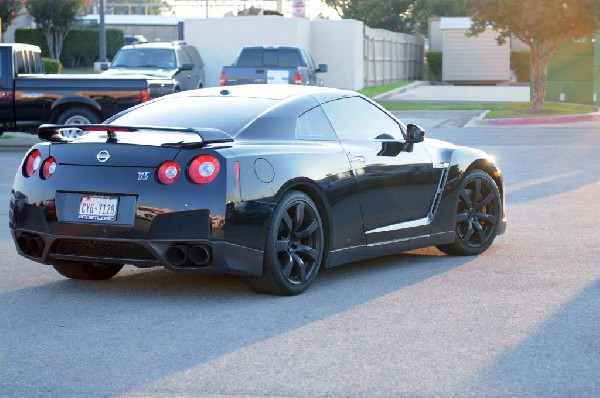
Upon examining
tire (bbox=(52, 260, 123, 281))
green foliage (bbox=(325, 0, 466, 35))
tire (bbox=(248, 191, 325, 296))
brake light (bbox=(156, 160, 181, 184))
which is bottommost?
tire (bbox=(52, 260, 123, 281))

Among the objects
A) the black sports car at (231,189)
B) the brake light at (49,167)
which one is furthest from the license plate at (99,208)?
the brake light at (49,167)

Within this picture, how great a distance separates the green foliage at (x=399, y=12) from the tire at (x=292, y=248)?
77.5 metres

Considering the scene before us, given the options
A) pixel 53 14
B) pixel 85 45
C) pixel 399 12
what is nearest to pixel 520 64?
pixel 399 12

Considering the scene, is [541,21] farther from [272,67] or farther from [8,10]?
[8,10]

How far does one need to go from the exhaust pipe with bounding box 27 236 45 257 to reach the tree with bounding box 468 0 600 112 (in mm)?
25671

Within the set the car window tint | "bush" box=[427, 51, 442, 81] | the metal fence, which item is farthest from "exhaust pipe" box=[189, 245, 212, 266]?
"bush" box=[427, 51, 442, 81]

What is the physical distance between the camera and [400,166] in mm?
9516

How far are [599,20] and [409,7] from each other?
5621 cm

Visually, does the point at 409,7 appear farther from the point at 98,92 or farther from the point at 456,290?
the point at 456,290

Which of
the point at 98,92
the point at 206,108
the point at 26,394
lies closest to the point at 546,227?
the point at 206,108

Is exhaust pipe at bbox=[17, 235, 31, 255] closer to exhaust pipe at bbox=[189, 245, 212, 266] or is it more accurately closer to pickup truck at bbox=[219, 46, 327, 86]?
exhaust pipe at bbox=[189, 245, 212, 266]

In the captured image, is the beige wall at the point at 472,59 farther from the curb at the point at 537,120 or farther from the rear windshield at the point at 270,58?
the curb at the point at 537,120

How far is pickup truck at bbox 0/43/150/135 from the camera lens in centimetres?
2150

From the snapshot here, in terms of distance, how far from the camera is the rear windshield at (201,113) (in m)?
8.70
